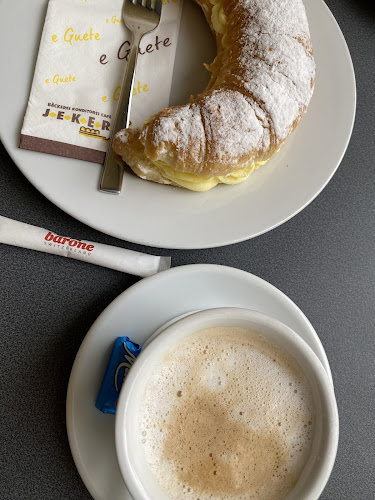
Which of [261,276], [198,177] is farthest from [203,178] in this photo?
[261,276]

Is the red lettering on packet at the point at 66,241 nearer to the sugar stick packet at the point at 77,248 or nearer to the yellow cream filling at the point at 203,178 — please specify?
the sugar stick packet at the point at 77,248

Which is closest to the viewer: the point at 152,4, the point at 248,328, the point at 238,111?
the point at 248,328

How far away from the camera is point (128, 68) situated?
999 mm

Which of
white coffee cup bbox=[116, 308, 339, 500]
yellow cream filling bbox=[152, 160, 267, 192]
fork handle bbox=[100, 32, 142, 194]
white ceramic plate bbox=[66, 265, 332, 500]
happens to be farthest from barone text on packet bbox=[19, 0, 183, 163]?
A: white coffee cup bbox=[116, 308, 339, 500]

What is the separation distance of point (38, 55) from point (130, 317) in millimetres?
530

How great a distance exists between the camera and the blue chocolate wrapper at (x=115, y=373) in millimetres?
889

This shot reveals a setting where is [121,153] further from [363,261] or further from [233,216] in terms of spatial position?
[363,261]

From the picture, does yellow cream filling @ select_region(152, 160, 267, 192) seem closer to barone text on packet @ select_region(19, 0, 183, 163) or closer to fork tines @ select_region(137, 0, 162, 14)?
barone text on packet @ select_region(19, 0, 183, 163)

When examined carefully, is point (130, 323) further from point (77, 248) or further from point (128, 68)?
point (128, 68)

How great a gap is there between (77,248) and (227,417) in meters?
0.43

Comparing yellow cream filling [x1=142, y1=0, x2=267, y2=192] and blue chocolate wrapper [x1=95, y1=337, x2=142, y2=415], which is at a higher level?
yellow cream filling [x1=142, y1=0, x2=267, y2=192]

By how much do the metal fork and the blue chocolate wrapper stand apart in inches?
11.5

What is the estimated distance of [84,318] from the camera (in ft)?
3.32

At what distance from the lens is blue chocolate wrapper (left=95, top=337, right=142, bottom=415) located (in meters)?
0.89
